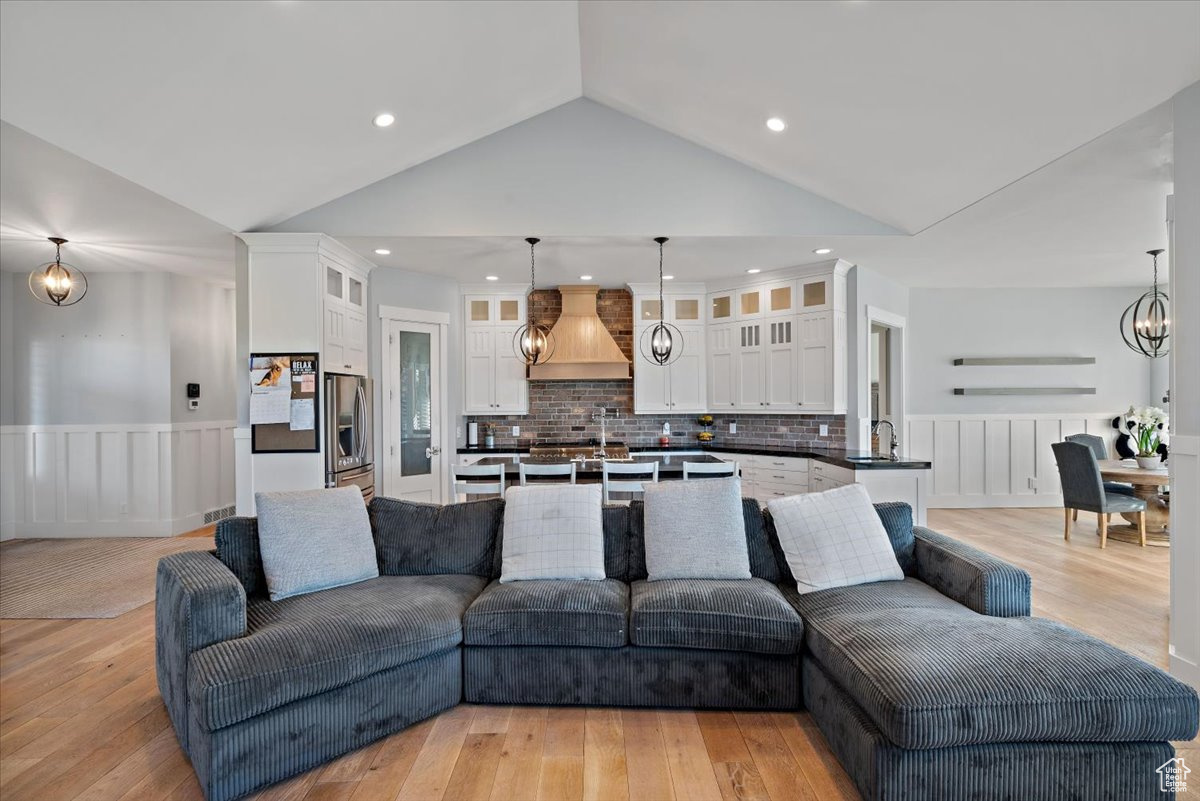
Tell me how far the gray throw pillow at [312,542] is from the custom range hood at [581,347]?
378 centimetres

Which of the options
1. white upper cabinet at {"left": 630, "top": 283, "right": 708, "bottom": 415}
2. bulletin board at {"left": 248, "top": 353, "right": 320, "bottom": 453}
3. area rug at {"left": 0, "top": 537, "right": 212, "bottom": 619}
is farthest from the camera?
white upper cabinet at {"left": 630, "top": 283, "right": 708, "bottom": 415}

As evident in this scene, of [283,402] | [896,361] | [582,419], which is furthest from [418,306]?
[896,361]

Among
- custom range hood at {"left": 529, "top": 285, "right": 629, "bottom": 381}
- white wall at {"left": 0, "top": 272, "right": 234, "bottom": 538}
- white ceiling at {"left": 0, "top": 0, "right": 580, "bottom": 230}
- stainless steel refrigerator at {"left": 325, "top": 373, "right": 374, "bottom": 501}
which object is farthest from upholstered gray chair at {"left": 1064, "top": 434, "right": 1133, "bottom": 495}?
white wall at {"left": 0, "top": 272, "right": 234, "bottom": 538}

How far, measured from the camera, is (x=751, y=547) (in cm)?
293

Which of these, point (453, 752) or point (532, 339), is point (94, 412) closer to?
point (532, 339)

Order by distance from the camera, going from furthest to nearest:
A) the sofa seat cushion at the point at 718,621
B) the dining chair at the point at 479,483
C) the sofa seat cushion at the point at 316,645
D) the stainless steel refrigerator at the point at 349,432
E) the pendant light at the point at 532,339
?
the pendant light at the point at 532,339
the stainless steel refrigerator at the point at 349,432
the dining chair at the point at 479,483
the sofa seat cushion at the point at 718,621
the sofa seat cushion at the point at 316,645

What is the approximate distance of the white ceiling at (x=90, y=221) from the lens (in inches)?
129

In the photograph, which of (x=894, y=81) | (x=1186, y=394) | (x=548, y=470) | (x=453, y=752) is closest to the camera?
(x=453, y=752)

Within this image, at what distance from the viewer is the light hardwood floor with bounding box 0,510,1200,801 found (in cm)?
198

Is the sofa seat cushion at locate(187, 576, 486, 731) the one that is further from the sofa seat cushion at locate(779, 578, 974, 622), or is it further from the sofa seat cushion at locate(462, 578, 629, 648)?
the sofa seat cushion at locate(779, 578, 974, 622)

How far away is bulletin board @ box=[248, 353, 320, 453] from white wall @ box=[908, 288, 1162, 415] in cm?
643

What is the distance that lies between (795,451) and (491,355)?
3.41 metres

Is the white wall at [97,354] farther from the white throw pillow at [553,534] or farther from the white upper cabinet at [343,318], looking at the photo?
the white throw pillow at [553,534]

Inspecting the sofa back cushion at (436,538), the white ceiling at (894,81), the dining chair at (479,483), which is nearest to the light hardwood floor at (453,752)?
the sofa back cushion at (436,538)
